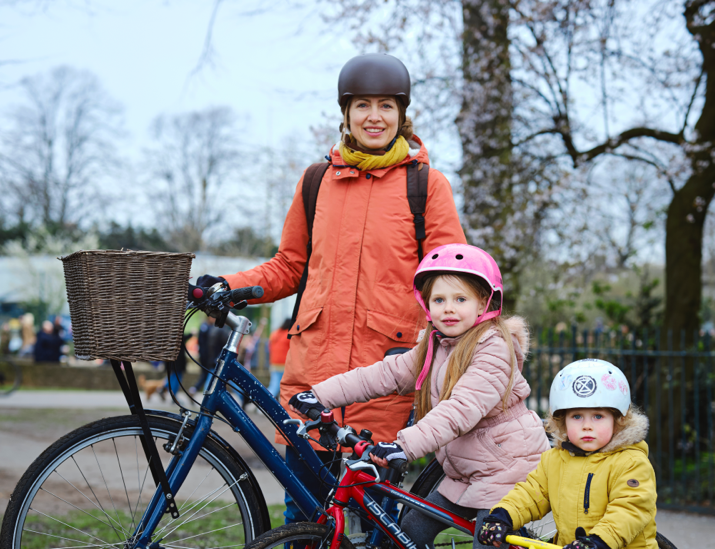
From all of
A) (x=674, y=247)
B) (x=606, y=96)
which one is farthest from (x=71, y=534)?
(x=606, y=96)

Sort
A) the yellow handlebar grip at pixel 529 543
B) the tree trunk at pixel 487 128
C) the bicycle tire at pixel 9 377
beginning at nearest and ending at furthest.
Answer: the yellow handlebar grip at pixel 529 543 < the tree trunk at pixel 487 128 < the bicycle tire at pixel 9 377

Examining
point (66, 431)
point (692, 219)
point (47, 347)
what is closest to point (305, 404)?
point (692, 219)

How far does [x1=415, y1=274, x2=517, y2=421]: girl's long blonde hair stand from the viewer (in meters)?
2.39

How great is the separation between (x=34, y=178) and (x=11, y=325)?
32.4 feet

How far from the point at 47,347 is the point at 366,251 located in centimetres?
1734

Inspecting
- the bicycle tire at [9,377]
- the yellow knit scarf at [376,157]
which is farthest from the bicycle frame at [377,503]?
the bicycle tire at [9,377]

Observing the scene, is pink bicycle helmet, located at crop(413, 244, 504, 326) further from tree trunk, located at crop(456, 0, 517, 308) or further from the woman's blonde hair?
tree trunk, located at crop(456, 0, 517, 308)

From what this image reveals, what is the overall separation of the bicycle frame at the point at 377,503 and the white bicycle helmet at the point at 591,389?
0.55 metres

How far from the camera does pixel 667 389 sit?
271 inches

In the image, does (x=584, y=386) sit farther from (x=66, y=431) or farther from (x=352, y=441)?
(x=66, y=431)

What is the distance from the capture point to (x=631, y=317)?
8.82 meters

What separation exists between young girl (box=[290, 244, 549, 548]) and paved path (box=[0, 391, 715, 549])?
3.06 ft

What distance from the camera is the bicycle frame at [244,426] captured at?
2.47 metres

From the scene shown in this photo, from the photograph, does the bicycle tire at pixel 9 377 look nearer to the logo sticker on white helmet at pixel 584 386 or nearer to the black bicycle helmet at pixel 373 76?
the black bicycle helmet at pixel 373 76
